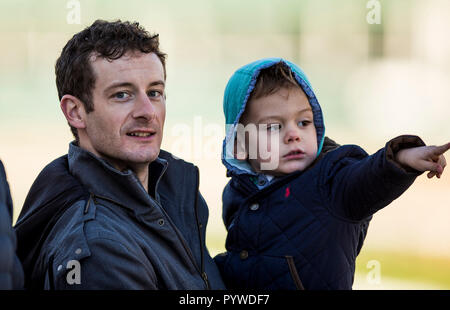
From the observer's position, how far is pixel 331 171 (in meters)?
2.26

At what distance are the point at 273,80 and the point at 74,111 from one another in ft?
2.41

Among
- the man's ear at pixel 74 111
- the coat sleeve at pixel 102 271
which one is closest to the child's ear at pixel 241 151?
the man's ear at pixel 74 111

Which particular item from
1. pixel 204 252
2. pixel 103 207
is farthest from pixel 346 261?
pixel 103 207

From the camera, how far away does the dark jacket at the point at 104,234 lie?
1.95 meters

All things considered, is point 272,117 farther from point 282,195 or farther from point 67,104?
point 67,104

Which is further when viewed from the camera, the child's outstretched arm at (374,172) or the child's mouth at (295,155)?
the child's mouth at (295,155)

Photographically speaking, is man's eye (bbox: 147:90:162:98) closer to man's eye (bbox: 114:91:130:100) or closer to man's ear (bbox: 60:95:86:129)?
man's eye (bbox: 114:91:130:100)

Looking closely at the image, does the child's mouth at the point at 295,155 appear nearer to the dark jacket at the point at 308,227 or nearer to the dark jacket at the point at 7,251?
the dark jacket at the point at 308,227

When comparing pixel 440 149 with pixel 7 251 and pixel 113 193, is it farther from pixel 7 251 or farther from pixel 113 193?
pixel 7 251

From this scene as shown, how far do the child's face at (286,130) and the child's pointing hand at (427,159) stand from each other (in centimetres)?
52

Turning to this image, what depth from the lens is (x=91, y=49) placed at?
7.71ft

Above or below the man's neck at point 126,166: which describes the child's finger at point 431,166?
above
